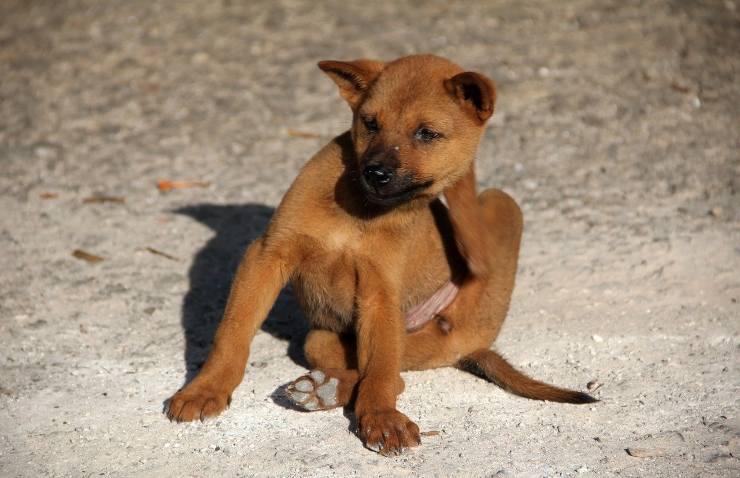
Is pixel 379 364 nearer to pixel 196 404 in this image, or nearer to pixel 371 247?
pixel 371 247

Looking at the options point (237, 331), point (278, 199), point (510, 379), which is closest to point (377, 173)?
point (237, 331)

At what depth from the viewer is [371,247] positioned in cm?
542

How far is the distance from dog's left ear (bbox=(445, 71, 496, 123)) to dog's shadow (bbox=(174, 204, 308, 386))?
1.75 metres

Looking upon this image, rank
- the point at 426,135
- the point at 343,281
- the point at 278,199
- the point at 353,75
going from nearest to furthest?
the point at 426,135, the point at 343,281, the point at 353,75, the point at 278,199

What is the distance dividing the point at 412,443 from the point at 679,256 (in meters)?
3.36

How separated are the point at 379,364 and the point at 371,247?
0.63 metres

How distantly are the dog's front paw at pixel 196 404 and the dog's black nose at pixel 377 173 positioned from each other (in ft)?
4.26

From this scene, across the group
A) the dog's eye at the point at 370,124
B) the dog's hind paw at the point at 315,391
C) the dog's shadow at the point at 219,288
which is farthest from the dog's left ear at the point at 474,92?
the dog's shadow at the point at 219,288

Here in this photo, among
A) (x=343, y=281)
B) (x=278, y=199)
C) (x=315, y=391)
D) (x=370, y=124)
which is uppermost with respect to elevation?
(x=370, y=124)

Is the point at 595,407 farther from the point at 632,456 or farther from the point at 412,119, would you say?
the point at 412,119

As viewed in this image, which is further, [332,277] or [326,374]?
[332,277]

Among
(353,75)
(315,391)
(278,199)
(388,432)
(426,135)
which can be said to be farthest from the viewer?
(278,199)

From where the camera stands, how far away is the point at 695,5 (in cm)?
1241

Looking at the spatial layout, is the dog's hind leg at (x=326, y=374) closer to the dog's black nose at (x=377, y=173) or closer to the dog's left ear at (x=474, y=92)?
the dog's black nose at (x=377, y=173)
